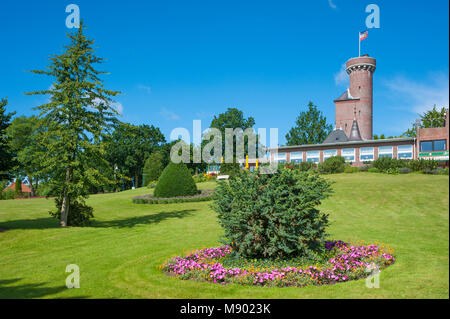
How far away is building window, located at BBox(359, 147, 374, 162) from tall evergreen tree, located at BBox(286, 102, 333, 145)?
26.4m

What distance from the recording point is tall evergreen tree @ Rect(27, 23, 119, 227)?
49.0 ft

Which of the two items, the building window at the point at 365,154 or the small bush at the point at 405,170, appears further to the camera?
the building window at the point at 365,154

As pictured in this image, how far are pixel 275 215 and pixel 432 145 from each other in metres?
40.1

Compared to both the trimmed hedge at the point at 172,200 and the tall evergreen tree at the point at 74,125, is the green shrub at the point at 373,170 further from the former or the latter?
the tall evergreen tree at the point at 74,125

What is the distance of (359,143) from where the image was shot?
46.0 m

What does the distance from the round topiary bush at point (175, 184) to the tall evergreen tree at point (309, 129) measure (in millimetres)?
49102

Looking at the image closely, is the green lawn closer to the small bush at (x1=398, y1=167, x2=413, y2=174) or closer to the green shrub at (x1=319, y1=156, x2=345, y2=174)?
the small bush at (x1=398, y1=167, x2=413, y2=174)

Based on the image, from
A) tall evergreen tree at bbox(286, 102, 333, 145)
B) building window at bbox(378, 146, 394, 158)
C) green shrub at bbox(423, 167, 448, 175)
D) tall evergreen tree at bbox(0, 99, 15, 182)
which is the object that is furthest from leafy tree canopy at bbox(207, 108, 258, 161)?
tall evergreen tree at bbox(0, 99, 15, 182)

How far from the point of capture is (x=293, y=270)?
24.0 ft

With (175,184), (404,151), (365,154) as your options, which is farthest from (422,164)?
(175,184)

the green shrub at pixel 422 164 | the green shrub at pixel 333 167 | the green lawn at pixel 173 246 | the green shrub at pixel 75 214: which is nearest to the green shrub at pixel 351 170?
the green shrub at pixel 333 167

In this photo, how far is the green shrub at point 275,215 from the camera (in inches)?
303

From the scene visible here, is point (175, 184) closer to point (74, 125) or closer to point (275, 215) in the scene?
point (74, 125)

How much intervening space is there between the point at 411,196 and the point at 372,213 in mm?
4545
